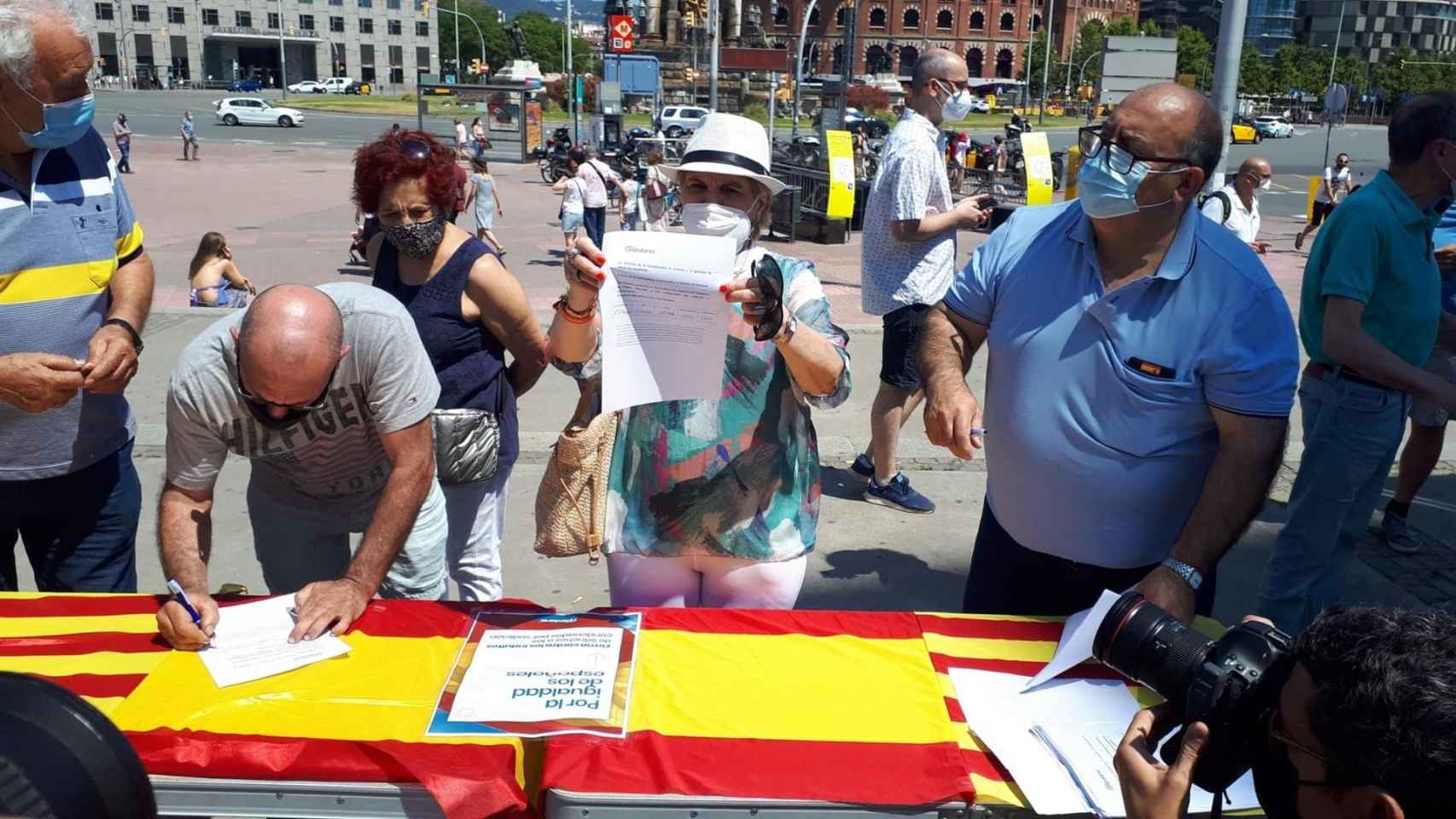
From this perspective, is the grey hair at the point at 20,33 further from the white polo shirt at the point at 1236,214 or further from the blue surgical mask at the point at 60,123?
the white polo shirt at the point at 1236,214

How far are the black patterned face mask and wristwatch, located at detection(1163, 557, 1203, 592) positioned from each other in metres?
2.23

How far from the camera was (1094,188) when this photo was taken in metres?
2.49

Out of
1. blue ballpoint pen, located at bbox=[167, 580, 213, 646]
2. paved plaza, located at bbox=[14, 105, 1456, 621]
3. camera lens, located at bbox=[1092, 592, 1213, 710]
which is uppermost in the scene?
camera lens, located at bbox=[1092, 592, 1213, 710]

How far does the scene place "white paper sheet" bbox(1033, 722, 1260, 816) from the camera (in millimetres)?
1848

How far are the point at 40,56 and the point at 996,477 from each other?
2.61 meters

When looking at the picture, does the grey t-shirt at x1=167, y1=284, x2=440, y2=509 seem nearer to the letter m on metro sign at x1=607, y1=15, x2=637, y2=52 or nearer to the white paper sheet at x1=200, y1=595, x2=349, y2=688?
the white paper sheet at x1=200, y1=595, x2=349, y2=688

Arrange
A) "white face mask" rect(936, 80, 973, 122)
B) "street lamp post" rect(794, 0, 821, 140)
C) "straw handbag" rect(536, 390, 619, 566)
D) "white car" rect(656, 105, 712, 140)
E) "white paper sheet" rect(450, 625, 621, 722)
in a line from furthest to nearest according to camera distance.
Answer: "white car" rect(656, 105, 712, 140) < "street lamp post" rect(794, 0, 821, 140) < "white face mask" rect(936, 80, 973, 122) < "straw handbag" rect(536, 390, 619, 566) < "white paper sheet" rect(450, 625, 621, 722)

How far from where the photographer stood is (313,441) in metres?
2.71

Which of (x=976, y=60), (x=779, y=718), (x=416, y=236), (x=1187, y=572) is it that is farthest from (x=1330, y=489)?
(x=976, y=60)

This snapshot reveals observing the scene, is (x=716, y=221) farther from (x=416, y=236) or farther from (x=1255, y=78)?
(x=1255, y=78)

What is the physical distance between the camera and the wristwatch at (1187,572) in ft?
7.59

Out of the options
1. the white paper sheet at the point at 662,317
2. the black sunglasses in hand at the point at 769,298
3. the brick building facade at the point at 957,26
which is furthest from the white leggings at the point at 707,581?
the brick building facade at the point at 957,26

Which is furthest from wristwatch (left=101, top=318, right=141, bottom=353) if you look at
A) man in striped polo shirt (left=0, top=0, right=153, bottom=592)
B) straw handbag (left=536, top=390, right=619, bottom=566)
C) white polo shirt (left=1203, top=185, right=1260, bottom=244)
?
white polo shirt (left=1203, top=185, right=1260, bottom=244)

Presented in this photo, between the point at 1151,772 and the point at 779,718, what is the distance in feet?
2.43
